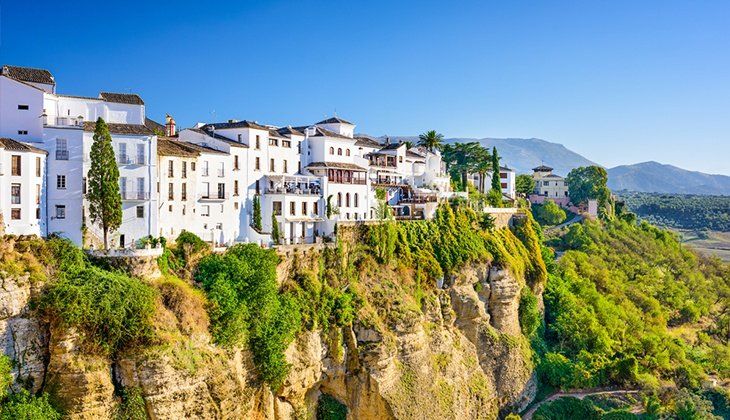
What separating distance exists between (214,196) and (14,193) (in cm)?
1405

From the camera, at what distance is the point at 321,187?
2148 inches

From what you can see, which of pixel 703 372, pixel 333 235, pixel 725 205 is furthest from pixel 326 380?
pixel 725 205

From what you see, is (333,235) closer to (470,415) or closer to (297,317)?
(297,317)

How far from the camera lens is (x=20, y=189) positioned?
36.2m

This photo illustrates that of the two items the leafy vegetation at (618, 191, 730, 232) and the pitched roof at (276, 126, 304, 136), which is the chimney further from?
the leafy vegetation at (618, 191, 730, 232)

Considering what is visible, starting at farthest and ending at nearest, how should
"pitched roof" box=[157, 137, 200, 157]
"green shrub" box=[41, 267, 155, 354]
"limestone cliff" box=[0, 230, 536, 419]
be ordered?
"pitched roof" box=[157, 137, 200, 157], "green shrub" box=[41, 267, 155, 354], "limestone cliff" box=[0, 230, 536, 419]

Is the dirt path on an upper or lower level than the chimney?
lower

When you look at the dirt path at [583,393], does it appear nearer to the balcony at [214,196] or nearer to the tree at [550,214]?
the balcony at [214,196]

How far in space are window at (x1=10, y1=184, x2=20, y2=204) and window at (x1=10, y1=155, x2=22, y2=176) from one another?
61 cm

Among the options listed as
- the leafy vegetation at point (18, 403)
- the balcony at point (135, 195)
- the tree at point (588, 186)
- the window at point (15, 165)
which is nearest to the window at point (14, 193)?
the window at point (15, 165)

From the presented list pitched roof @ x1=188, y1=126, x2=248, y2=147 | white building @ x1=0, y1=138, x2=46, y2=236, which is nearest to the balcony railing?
white building @ x1=0, y1=138, x2=46, y2=236

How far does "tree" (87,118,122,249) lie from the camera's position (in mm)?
Result: 37656

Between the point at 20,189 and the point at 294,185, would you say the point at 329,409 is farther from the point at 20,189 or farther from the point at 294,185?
the point at 20,189

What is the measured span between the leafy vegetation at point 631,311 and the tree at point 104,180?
39528 millimetres
